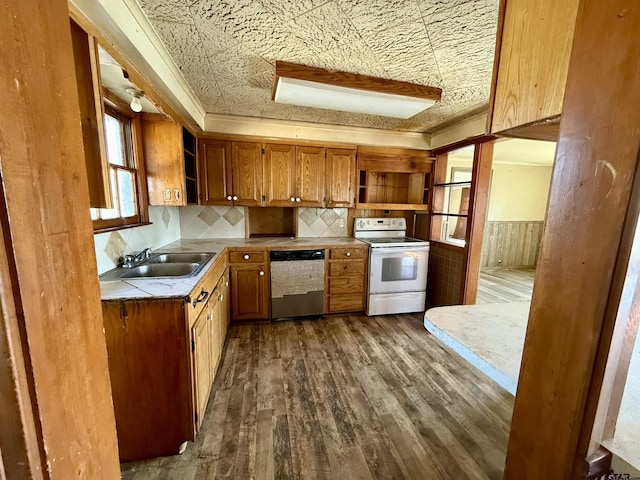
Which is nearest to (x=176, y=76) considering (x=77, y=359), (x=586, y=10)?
(x=77, y=359)

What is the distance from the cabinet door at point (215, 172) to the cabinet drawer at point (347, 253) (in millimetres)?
1287

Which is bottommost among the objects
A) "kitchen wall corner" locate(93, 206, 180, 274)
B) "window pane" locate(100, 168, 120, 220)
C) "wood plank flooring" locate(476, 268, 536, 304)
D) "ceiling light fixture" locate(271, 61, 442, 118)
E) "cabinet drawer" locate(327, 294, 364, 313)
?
"wood plank flooring" locate(476, 268, 536, 304)

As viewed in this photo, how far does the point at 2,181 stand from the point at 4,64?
0.49ft

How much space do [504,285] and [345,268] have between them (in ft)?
10.5

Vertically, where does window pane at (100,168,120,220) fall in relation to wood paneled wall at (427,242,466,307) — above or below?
above

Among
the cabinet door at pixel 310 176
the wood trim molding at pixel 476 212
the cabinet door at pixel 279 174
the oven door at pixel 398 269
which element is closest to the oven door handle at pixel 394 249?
the oven door at pixel 398 269

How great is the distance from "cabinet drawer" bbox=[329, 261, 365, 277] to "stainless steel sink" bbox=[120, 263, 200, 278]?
1507 millimetres

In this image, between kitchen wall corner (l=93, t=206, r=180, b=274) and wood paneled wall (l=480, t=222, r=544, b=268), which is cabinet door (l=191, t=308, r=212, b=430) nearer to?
kitchen wall corner (l=93, t=206, r=180, b=274)

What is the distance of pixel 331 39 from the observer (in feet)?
4.93

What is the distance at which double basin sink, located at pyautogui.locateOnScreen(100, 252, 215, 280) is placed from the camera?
169 centimetres

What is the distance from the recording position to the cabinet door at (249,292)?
2.82 meters

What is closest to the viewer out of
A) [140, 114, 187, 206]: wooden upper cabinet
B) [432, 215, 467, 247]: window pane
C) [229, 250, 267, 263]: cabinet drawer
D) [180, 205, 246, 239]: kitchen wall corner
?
[140, 114, 187, 206]: wooden upper cabinet

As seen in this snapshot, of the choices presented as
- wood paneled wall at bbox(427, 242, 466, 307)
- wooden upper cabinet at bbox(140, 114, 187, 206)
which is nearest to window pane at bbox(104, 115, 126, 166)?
wooden upper cabinet at bbox(140, 114, 187, 206)

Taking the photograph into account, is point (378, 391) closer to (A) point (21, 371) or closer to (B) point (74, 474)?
(B) point (74, 474)
